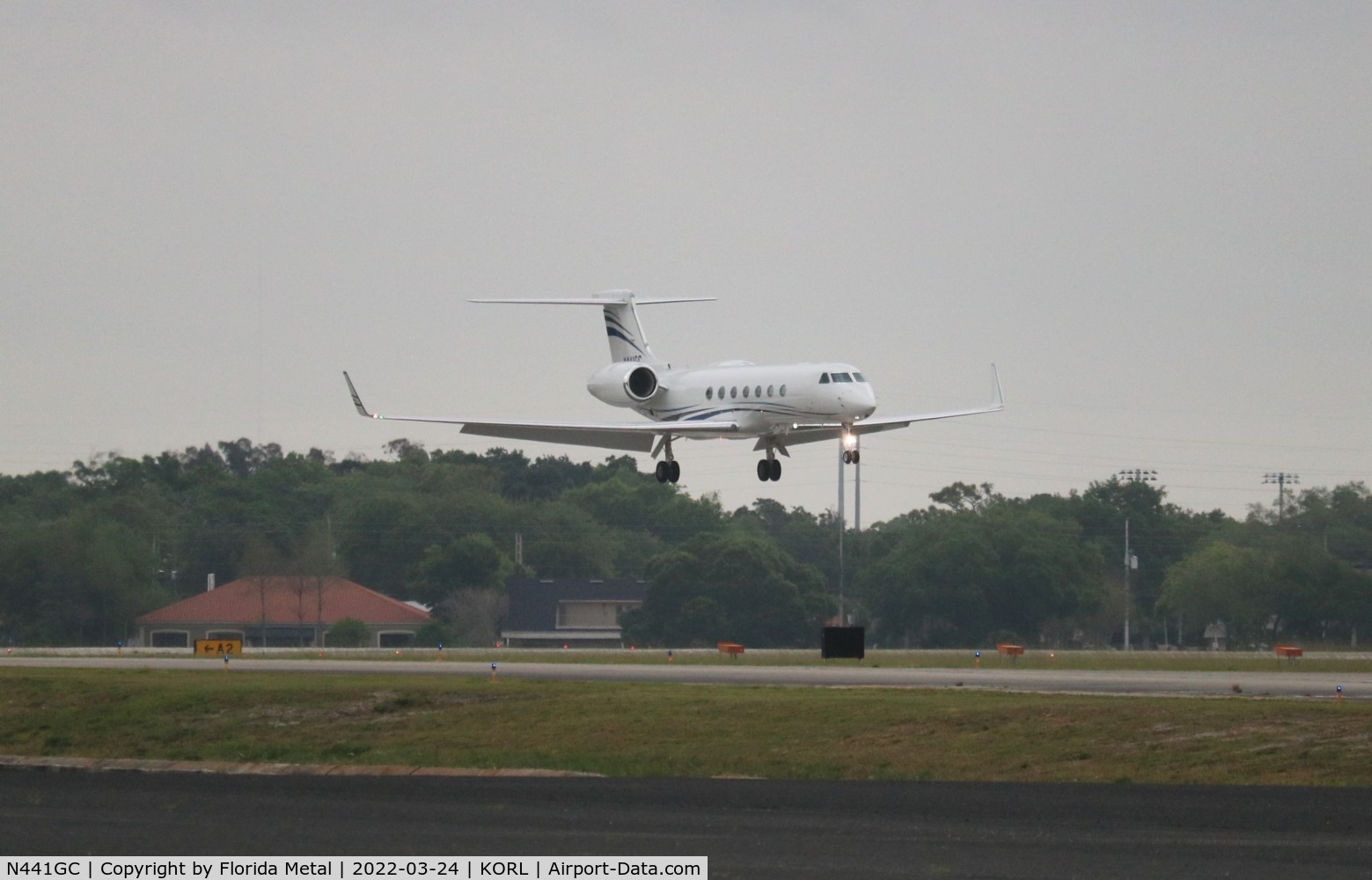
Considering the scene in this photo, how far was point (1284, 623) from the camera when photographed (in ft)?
258

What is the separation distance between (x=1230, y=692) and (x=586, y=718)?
1376 cm

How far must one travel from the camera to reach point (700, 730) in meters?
31.9

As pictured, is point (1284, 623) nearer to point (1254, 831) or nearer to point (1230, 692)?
point (1230, 692)

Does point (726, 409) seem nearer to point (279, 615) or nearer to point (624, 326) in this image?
point (624, 326)

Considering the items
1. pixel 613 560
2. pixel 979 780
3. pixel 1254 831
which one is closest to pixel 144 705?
pixel 979 780

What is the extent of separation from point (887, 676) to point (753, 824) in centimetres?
2580

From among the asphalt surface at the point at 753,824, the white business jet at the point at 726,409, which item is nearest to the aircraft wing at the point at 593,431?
the white business jet at the point at 726,409

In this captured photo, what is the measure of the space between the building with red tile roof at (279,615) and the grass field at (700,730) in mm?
42797

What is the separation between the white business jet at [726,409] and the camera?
1807 inches
